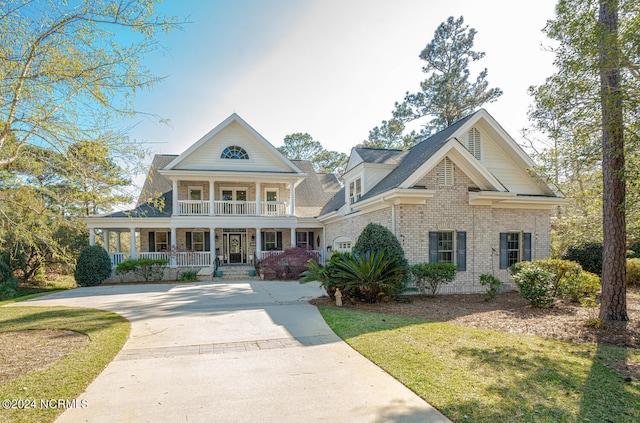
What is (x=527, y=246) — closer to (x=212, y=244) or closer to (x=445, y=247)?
(x=445, y=247)

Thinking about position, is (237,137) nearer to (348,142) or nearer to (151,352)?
(151,352)

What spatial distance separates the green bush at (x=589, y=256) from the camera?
46.1 ft

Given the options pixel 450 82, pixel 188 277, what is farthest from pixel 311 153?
pixel 188 277

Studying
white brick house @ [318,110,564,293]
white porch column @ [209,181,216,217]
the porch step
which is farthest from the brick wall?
white porch column @ [209,181,216,217]

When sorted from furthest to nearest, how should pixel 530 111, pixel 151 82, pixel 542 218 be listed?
pixel 542 218 → pixel 530 111 → pixel 151 82

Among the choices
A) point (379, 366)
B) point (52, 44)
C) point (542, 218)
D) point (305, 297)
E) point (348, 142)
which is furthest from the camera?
point (348, 142)

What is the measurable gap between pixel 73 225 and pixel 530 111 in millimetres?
10302

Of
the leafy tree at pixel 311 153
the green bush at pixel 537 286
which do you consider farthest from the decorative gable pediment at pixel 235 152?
the leafy tree at pixel 311 153

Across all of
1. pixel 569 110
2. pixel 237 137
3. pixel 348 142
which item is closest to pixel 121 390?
pixel 569 110

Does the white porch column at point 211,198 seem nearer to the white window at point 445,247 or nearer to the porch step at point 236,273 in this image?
the porch step at point 236,273

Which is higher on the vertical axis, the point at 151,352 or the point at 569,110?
the point at 569,110

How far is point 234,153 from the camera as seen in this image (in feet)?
65.4

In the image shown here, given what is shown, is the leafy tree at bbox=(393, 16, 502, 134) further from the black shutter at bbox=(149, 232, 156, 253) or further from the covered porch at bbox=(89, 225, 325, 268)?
the black shutter at bbox=(149, 232, 156, 253)

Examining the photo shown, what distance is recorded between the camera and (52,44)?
5207 mm
